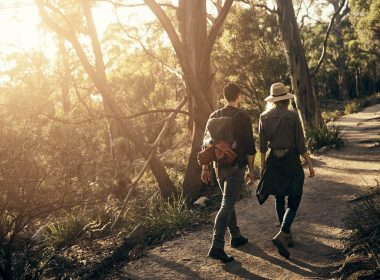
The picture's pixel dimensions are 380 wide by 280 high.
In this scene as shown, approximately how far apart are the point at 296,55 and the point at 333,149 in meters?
2.93

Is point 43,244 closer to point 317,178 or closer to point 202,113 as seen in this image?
point 202,113

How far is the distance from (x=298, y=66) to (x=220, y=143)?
8075 millimetres

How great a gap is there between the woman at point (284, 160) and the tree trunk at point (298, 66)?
7519mm

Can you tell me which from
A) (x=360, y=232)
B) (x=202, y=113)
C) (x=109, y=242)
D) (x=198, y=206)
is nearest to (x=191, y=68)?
(x=202, y=113)

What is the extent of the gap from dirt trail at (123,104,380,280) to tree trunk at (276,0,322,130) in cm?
396

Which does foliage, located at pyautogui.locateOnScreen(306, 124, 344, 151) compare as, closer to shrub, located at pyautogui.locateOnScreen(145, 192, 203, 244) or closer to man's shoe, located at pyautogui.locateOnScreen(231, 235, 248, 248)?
shrub, located at pyautogui.locateOnScreen(145, 192, 203, 244)

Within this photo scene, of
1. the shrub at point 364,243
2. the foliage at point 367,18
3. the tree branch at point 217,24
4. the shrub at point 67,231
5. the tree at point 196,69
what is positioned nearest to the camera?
the shrub at point 364,243

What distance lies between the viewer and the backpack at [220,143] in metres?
4.60

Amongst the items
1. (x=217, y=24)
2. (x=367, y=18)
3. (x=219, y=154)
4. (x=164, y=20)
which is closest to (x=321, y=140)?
(x=217, y=24)

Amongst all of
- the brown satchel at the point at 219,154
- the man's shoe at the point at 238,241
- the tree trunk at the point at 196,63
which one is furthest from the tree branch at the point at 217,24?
the man's shoe at the point at 238,241

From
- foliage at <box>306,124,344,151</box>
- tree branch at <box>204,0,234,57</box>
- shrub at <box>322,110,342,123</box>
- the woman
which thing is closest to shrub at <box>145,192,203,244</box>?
the woman

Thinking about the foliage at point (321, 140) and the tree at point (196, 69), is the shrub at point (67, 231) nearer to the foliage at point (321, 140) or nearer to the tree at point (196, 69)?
the tree at point (196, 69)

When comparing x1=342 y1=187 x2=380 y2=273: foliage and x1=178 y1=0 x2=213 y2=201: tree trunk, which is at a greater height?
x1=178 y1=0 x2=213 y2=201: tree trunk

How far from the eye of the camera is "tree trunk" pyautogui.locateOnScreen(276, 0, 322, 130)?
11.9m
